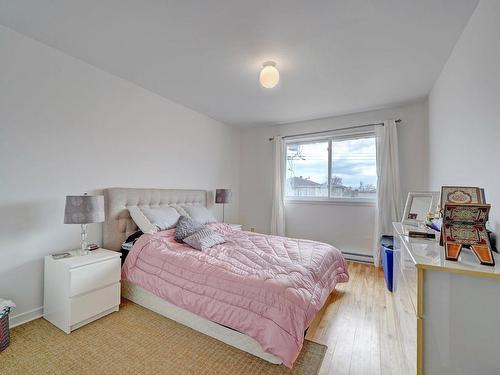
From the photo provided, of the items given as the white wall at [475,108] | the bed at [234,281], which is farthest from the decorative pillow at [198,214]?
the white wall at [475,108]

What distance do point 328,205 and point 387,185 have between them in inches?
38.0

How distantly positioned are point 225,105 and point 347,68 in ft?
5.96

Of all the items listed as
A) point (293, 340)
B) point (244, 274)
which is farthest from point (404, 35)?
point (293, 340)

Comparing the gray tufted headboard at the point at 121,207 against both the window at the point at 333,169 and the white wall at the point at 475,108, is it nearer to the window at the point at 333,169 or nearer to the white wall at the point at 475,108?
the window at the point at 333,169

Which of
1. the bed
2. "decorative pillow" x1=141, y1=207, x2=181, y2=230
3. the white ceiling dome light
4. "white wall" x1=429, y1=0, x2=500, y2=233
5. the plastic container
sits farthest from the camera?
"decorative pillow" x1=141, y1=207, x2=181, y2=230

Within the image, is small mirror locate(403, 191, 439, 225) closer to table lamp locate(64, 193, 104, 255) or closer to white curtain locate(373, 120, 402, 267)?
white curtain locate(373, 120, 402, 267)

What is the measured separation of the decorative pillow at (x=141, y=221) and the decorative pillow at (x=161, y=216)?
5 cm

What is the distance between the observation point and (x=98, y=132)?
2518 millimetres

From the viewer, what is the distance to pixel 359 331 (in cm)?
193

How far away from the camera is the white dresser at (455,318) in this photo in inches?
36.8

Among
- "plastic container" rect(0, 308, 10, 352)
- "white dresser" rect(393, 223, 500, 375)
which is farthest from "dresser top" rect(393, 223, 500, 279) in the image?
"plastic container" rect(0, 308, 10, 352)

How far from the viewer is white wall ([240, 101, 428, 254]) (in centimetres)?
339

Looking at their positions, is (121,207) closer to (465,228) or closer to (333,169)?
(465,228)

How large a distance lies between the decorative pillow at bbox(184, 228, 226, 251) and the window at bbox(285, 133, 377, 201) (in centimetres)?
219
